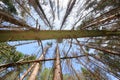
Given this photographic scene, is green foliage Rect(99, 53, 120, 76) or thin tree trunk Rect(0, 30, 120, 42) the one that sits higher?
thin tree trunk Rect(0, 30, 120, 42)

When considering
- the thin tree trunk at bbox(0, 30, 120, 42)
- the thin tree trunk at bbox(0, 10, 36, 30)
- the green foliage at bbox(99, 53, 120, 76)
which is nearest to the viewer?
the thin tree trunk at bbox(0, 30, 120, 42)

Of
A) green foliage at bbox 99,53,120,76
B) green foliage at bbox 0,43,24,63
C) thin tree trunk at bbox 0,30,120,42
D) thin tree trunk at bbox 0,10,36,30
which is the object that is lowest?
green foliage at bbox 99,53,120,76

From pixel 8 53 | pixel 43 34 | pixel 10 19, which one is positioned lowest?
pixel 8 53

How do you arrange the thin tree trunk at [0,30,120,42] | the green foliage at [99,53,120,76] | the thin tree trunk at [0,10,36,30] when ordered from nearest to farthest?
the thin tree trunk at [0,30,120,42] → the thin tree trunk at [0,10,36,30] → the green foliage at [99,53,120,76]

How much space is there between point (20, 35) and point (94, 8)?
10.9 feet

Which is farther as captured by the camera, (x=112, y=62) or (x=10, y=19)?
(x=112, y=62)

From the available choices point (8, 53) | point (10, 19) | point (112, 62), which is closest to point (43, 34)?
point (10, 19)

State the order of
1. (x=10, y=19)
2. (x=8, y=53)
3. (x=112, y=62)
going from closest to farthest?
(x=10, y=19) < (x=8, y=53) < (x=112, y=62)

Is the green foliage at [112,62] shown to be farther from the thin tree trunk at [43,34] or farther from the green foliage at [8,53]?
the green foliage at [8,53]

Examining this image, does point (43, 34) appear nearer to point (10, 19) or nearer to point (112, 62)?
point (10, 19)

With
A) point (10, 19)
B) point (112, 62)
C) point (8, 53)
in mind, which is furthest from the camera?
point (112, 62)

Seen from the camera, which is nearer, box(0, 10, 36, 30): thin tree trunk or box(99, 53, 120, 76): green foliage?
box(0, 10, 36, 30): thin tree trunk

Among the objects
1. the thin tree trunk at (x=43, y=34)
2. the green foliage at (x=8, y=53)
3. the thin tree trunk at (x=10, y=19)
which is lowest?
the green foliage at (x=8, y=53)

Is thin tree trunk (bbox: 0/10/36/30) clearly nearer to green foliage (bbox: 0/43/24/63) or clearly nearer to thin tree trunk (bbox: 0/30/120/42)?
thin tree trunk (bbox: 0/30/120/42)
